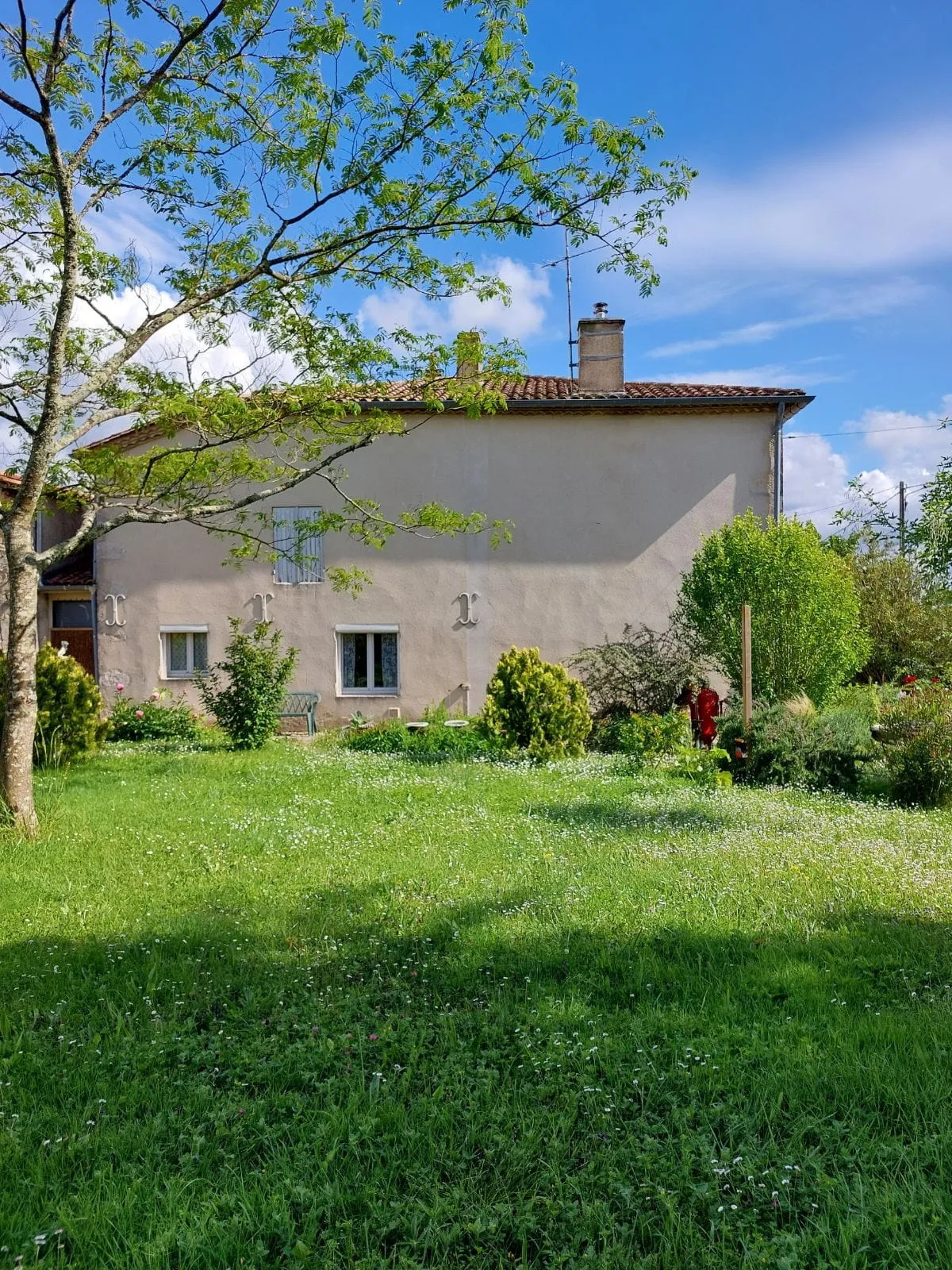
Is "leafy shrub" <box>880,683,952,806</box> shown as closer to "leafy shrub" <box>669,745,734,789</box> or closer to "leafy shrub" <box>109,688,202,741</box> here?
"leafy shrub" <box>669,745,734,789</box>

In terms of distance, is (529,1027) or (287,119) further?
(287,119)

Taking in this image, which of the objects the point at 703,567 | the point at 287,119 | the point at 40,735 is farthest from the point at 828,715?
the point at 40,735

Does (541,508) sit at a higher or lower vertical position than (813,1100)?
higher

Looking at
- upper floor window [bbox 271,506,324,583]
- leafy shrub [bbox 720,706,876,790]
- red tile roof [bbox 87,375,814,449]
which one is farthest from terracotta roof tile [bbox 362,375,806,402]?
leafy shrub [bbox 720,706,876,790]

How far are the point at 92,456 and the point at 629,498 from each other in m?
10.3

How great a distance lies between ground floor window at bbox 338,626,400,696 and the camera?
1681 cm

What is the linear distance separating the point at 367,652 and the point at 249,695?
4.41 m

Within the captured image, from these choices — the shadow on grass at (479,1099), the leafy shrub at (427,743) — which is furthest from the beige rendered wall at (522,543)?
the shadow on grass at (479,1099)

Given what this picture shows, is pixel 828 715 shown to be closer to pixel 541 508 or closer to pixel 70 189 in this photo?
pixel 541 508

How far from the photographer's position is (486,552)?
647 inches

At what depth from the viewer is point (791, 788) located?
9.49m

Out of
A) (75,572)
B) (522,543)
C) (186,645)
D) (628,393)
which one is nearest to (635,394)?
(628,393)

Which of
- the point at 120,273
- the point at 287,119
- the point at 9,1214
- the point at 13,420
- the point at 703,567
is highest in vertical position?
the point at 287,119

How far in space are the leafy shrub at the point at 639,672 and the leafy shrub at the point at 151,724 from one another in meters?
7.55
